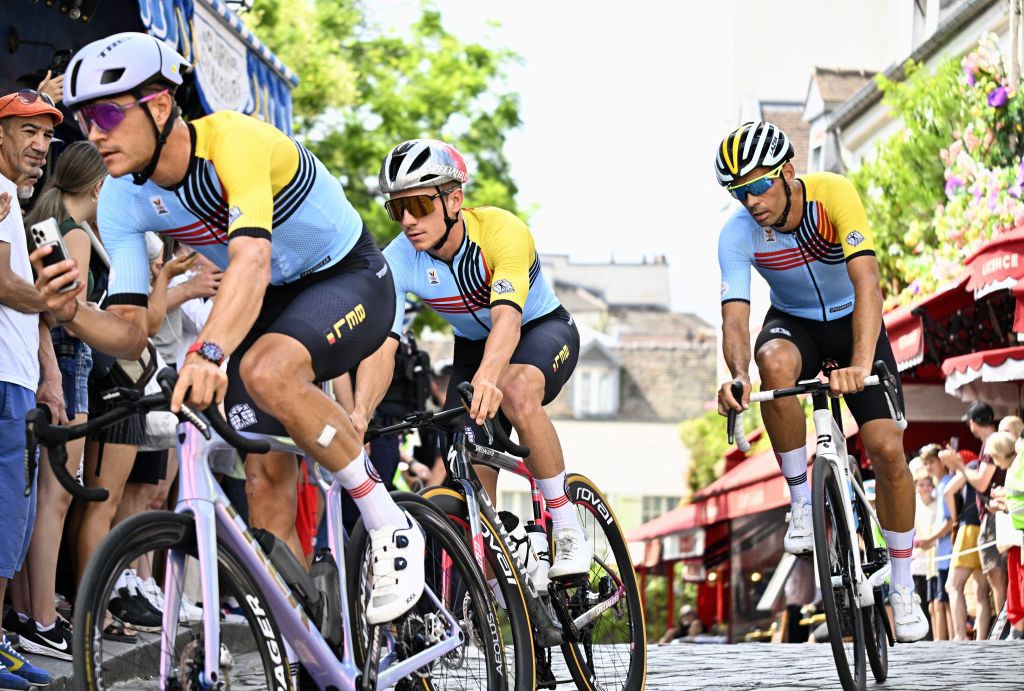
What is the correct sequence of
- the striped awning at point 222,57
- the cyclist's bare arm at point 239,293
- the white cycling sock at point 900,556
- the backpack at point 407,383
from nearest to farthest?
the cyclist's bare arm at point 239,293 < the white cycling sock at point 900,556 < the striped awning at point 222,57 < the backpack at point 407,383

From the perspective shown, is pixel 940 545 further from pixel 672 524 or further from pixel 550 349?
pixel 672 524

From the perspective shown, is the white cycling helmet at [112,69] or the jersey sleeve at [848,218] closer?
the white cycling helmet at [112,69]

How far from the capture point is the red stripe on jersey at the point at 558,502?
20.4 ft

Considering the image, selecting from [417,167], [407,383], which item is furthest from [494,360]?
[407,383]

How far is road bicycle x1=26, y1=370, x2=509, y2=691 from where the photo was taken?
12.6 ft

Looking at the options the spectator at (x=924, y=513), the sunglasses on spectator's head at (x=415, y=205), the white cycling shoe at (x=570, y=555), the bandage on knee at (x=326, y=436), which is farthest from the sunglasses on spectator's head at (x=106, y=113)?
the spectator at (x=924, y=513)

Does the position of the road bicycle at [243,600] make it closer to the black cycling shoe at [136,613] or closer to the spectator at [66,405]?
the black cycling shoe at [136,613]

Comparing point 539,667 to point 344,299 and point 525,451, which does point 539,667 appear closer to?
point 525,451

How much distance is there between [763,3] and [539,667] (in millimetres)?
47288

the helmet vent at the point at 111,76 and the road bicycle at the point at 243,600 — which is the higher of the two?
the helmet vent at the point at 111,76

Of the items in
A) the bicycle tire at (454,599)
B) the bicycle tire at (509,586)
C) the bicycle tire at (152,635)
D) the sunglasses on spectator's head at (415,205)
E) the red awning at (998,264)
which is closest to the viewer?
the bicycle tire at (152,635)

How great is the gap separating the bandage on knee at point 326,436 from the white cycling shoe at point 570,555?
5.93ft

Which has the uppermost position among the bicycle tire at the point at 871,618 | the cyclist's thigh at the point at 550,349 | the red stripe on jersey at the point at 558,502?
the cyclist's thigh at the point at 550,349

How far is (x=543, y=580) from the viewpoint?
612cm
